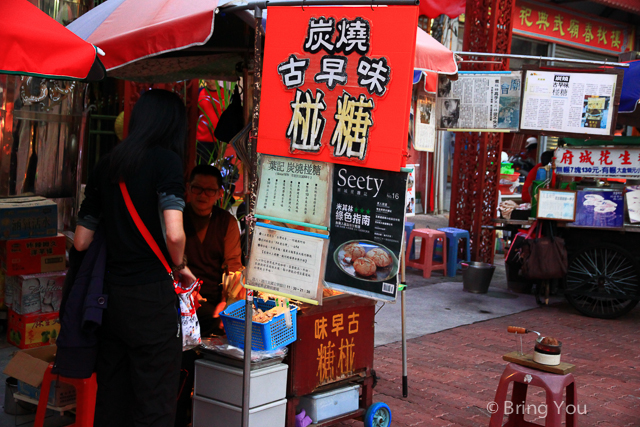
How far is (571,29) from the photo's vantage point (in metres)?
16.6

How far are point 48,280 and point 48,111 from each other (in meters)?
1.61

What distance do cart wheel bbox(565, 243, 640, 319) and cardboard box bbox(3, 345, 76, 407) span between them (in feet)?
19.9

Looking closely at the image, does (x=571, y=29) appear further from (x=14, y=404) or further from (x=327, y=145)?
(x=14, y=404)

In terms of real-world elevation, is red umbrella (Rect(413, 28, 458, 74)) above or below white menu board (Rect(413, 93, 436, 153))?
above

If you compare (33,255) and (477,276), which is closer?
(33,255)

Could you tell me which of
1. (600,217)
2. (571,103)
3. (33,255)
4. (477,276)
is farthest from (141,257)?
(477,276)

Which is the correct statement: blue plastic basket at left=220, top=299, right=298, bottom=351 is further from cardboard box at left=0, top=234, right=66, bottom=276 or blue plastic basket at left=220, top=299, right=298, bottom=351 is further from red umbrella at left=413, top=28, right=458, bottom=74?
cardboard box at left=0, top=234, right=66, bottom=276

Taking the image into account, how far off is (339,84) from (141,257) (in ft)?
4.07

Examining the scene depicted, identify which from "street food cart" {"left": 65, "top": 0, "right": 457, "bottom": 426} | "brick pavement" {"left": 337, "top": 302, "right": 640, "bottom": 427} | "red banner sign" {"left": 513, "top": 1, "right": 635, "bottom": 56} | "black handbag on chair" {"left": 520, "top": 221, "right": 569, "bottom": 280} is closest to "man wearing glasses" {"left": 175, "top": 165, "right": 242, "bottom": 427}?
"street food cart" {"left": 65, "top": 0, "right": 457, "bottom": 426}

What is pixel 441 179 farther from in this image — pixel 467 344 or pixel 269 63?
pixel 269 63

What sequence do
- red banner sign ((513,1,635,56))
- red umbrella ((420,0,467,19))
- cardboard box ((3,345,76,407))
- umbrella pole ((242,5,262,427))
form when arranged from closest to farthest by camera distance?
umbrella pole ((242,5,262,427)) < cardboard box ((3,345,76,407)) < red umbrella ((420,0,467,19)) < red banner sign ((513,1,635,56))

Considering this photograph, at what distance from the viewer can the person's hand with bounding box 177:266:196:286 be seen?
314cm

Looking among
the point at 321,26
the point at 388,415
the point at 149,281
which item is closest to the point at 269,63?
the point at 321,26

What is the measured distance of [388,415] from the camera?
4.18 metres
